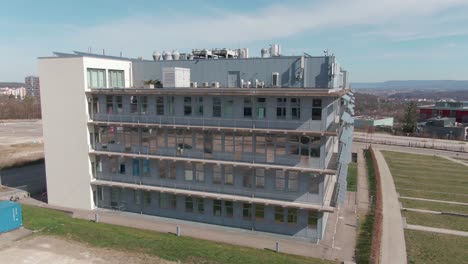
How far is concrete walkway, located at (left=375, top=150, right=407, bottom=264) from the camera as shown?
26.2 metres

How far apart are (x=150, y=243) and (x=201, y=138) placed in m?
9.77

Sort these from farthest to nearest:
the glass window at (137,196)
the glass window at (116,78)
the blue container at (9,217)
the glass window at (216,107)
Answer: the glass window at (116,78) < the glass window at (137,196) < the glass window at (216,107) < the blue container at (9,217)

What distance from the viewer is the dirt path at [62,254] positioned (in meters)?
24.6

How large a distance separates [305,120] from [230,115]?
6413 millimetres

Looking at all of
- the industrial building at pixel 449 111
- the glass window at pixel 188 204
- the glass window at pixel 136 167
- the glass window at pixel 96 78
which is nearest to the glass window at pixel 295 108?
the glass window at pixel 188 204

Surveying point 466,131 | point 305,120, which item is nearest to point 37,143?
point 305,120

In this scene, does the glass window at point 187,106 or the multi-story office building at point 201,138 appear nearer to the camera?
the multi-story office building at point 201,138

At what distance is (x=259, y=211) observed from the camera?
30.2 meters

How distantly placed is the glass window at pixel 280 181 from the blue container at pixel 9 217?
886 inches

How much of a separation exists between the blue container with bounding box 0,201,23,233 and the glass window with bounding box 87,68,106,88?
41.8 feet

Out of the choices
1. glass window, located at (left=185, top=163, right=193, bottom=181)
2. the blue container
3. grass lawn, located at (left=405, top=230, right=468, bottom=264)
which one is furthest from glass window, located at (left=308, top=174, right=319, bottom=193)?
the blue container

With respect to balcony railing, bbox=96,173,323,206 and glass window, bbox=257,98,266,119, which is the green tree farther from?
glass window, bbox=257,98,266,119

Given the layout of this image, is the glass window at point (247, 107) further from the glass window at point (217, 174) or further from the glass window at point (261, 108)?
the glass window at point (217, 174)

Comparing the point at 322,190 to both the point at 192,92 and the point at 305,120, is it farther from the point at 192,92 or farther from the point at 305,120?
the point at 192,92
